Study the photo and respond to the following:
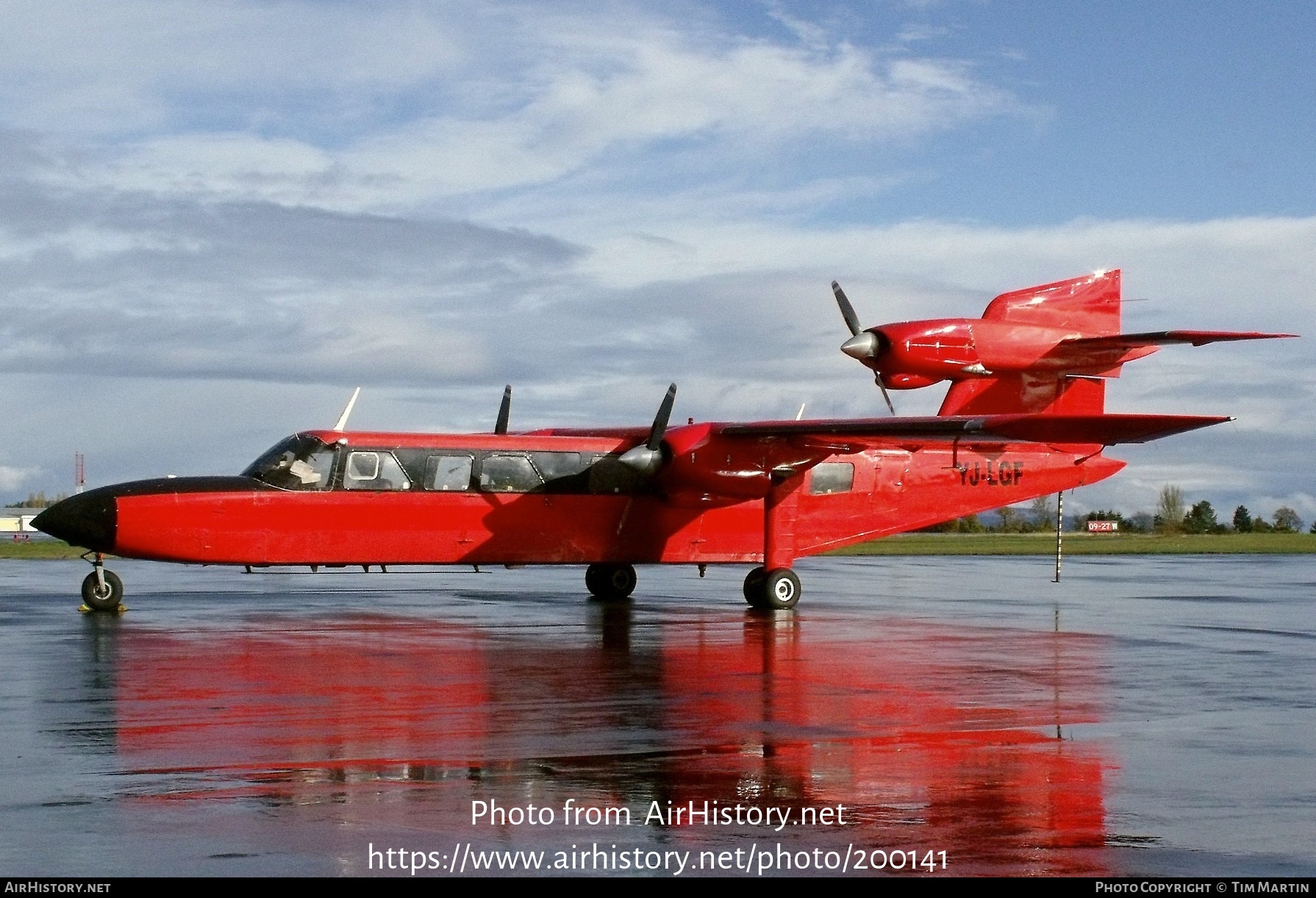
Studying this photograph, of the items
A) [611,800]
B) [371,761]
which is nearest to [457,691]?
[371,761]

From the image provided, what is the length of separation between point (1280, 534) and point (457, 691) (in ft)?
241

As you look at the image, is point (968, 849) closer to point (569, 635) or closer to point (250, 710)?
point (250, 710)

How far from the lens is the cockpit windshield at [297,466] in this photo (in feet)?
69.1

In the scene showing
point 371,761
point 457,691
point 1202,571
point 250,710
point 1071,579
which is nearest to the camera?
point 371,761

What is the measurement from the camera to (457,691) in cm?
1227

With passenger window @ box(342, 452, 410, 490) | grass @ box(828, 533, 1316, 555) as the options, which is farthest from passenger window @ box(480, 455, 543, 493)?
grass @ box(828, 533, 1316, 555)

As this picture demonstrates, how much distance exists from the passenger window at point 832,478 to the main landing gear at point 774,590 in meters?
1.98

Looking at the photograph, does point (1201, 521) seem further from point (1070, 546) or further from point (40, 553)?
point (40, 553)

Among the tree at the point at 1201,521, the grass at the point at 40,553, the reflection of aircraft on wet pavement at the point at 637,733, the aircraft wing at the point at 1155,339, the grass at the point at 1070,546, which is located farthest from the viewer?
the tree at the point at 1201,521

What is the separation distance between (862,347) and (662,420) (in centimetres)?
437

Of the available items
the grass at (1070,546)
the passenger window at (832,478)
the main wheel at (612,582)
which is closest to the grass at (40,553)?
the grass at (1070,546)

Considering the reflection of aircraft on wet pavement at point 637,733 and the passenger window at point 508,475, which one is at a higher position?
the passenger window at point 508,475

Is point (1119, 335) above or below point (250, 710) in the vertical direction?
above

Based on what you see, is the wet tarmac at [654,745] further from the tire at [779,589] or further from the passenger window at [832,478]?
the passenger window at [832,478]
